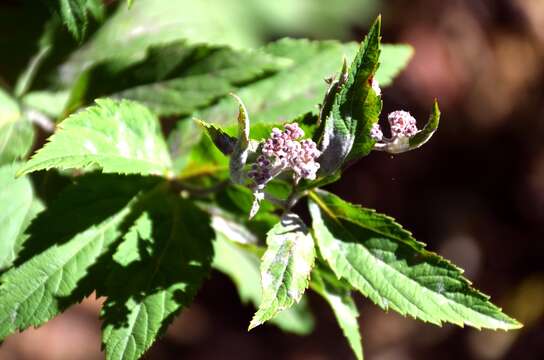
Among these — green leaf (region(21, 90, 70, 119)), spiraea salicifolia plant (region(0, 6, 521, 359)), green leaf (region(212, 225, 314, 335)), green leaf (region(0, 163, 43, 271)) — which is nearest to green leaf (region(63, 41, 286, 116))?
spiraea salicifolia plant (region(0, 6, 521, 359))

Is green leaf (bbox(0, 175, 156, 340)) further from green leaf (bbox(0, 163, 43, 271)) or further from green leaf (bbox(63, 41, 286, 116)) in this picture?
green leaf (bbox(63, 41, 286, 116))

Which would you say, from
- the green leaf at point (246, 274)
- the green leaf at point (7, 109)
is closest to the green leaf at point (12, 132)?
the green leaf at point (7, 109)

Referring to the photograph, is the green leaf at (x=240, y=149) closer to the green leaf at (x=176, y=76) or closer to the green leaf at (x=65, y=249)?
the green leaf at (x=65, y=249)

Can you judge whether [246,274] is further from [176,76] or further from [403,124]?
[403,124]

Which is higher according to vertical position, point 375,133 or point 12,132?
point 375,133

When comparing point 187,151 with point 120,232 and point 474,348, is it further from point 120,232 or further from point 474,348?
point 474,348

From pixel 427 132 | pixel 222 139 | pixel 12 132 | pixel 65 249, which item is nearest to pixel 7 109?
pixel 12 132
